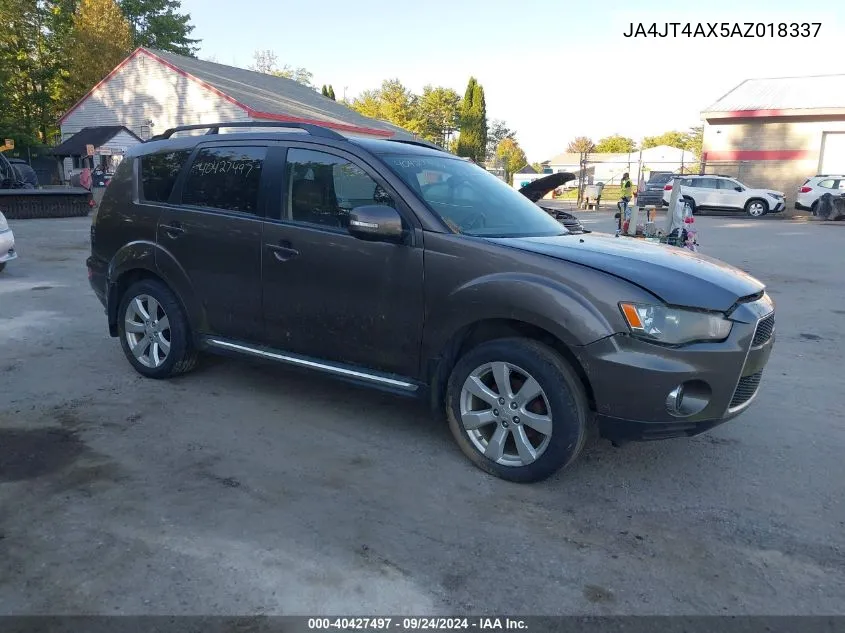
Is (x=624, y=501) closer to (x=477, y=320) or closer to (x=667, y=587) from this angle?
(x=667, y=587)

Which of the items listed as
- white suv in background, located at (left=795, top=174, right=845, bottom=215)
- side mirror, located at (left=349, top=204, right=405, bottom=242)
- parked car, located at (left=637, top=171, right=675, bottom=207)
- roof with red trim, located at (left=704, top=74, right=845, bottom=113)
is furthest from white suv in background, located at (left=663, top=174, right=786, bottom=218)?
side mirror, located at (left=349, top=204, right=405, bottom=242)

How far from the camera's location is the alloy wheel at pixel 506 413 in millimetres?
3285

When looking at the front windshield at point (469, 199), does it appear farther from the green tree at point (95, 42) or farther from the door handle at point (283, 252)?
the green tree at point (95, 42)

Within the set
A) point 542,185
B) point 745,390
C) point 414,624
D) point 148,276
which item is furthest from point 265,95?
point 414,624

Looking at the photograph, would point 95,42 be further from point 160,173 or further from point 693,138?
point 693,138

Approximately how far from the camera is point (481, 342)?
11.7 ft

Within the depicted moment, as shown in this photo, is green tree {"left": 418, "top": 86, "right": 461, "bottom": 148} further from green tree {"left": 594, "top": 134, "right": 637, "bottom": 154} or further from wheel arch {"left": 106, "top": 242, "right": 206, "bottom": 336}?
wheel arch {"left": 106, "top": 242, "right": 206, "bottom": 336}

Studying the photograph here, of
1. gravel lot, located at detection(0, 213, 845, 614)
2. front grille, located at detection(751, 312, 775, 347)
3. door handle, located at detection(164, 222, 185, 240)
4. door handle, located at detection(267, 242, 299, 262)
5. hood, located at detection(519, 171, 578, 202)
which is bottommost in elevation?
gravel lot, located at detection(0, 213, 845, 614)

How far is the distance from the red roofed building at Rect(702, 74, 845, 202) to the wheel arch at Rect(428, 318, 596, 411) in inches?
1278

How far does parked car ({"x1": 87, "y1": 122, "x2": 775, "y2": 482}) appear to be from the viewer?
3117 millimetres

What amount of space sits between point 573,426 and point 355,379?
4.52ft

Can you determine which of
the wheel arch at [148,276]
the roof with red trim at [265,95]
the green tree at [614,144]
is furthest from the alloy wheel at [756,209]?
the green tree at [614,144]

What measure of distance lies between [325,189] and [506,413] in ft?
5.98

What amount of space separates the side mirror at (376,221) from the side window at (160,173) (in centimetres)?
192
